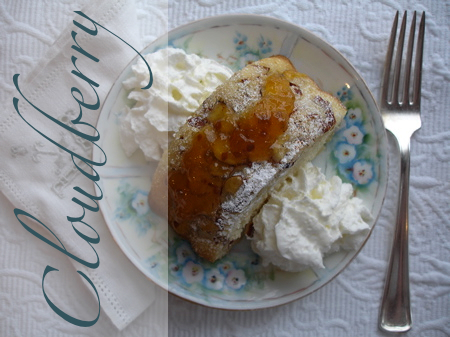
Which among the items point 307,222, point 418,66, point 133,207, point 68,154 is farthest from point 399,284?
point 68,154

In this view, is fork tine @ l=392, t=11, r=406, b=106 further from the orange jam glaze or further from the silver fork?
the orange jam glaze

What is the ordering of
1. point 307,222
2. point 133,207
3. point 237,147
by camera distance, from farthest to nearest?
point 133,207, point 307,222, point 237,147

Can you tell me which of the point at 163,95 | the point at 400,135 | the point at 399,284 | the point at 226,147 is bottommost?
the point at 399,284

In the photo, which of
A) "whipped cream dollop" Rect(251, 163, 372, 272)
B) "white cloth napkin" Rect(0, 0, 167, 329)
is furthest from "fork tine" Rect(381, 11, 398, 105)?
"white cloth napkin" Rect(0, 0, 167, 329)

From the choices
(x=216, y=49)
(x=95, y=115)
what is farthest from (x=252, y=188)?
(x=95, y=115)

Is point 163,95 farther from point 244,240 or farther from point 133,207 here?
point 244,240

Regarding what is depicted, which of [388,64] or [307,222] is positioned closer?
[307,222]

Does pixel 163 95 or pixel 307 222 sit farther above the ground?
pixel 163 95
